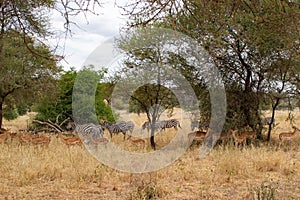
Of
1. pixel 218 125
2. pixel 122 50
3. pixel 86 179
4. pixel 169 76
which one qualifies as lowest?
pixel 86 179

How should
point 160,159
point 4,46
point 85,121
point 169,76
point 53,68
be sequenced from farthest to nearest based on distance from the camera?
point 85,121 < point 53,68 < point 4,46 < point 169,76 < point 160,159

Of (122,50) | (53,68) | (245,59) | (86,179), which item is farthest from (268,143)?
(53,68)

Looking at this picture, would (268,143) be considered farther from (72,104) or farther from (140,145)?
(72,104)

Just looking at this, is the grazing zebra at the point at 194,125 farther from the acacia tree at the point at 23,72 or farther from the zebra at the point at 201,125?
the acacia tree at the point at 23,72

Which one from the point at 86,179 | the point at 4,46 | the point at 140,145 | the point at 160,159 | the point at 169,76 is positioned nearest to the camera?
the point at 86,179

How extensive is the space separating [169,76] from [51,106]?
24.1ft

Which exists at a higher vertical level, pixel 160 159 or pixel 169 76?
pixel 169 76

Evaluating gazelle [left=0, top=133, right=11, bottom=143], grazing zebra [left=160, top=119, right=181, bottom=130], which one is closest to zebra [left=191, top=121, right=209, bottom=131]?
grazing zebra [left=160, top=119, right=181, bottom=130]

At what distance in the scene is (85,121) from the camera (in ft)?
52.2

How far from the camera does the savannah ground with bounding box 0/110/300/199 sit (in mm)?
5719

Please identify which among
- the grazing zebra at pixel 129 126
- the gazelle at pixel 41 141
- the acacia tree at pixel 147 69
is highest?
the acacia tree at pixel 147 69

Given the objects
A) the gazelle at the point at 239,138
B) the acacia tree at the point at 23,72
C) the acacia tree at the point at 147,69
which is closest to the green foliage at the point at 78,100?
the acacia tree at the point at 23,72

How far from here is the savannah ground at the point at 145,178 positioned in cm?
572

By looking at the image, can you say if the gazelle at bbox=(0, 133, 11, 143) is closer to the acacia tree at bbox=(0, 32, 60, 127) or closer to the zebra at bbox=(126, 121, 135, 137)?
the acacia tree at bbox=(0, 32, 60, 127)
